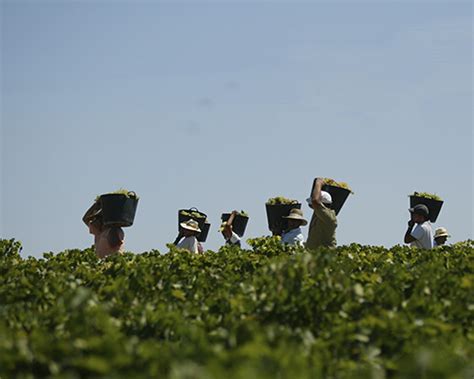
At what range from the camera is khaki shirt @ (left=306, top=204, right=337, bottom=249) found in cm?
1040

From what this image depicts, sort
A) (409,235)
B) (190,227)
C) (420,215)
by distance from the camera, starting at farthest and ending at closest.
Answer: (409,235)
(420,215)
(190,227)

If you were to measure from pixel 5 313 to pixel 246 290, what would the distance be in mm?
1319

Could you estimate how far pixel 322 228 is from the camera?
34.3 ft

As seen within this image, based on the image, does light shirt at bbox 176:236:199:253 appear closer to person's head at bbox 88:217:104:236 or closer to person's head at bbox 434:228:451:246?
person's head at bbox 88:217:104:236

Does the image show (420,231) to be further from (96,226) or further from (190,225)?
(96,226)

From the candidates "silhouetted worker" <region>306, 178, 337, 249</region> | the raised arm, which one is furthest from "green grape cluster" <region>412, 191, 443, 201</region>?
"silhouetted worker" <region>306, 178, 337, 249</region>

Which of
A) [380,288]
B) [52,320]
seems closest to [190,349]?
[52,320]

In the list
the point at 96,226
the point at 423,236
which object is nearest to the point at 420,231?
the point at 423,236

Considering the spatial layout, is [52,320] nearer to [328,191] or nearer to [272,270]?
[272,270]

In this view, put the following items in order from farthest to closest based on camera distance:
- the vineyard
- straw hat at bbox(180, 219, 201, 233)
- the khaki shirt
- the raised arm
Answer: the raised arm → straw hat at bbox(180, 219, 201, 233) → the khaki shirt → the vineyard

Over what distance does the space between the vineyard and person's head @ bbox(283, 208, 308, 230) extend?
7.42m

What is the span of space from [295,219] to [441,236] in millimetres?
5680

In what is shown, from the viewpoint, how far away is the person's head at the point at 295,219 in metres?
14.3

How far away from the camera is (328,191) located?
11.6 meters
